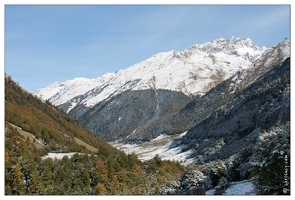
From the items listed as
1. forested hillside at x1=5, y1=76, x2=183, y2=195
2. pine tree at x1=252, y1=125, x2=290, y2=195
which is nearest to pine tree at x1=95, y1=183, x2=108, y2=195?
forested hillside at x1=5, y1=76, x2=183, y2=195

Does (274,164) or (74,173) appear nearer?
(274,164)

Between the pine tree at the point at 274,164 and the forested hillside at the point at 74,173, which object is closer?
the pine tree at the point at 274,164

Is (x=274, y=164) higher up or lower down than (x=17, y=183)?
lower down

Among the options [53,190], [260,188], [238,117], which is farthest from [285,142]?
Answer: [238,117]

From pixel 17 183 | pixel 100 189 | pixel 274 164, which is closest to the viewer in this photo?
pixel 274 164

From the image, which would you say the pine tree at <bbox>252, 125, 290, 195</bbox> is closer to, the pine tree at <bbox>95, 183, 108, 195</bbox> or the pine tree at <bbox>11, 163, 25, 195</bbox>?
the pine tree at <bbox>95, 183, 108, 195</bbox>

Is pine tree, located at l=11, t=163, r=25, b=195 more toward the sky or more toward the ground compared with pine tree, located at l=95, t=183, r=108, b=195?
more toward the sky

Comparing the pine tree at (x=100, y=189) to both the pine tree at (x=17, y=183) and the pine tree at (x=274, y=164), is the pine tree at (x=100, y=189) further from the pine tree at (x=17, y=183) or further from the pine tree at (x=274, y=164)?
the pine tree at (x=274, y=164)

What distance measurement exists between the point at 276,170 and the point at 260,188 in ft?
6.65

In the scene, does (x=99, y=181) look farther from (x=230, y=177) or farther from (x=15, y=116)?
(x=15, y=116)

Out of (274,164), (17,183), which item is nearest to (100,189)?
(17,183)

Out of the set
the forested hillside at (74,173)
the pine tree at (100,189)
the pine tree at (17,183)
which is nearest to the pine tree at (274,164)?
the forested hillside at (74,173)

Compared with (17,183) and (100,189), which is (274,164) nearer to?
(100,189)
